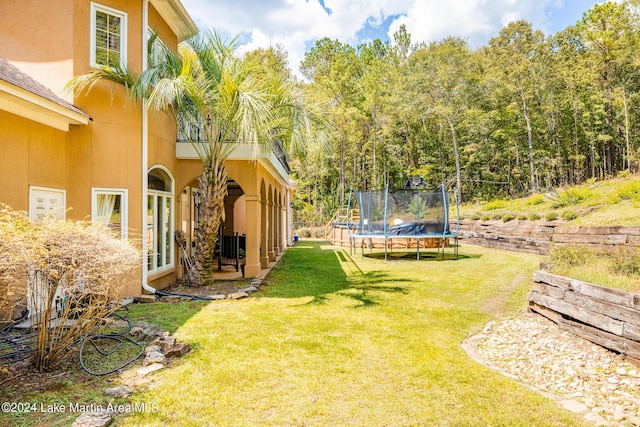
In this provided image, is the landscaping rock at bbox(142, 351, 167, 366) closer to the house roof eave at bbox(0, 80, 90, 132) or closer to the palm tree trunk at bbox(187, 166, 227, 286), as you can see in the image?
the house roof eave at bbox(0, 80, 90, 132)

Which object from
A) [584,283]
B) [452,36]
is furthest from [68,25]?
[452,36]

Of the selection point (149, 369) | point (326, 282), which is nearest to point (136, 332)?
point (149, 369)

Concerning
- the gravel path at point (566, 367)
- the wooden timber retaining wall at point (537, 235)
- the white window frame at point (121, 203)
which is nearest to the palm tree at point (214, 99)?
the white window frame at point (121, 203)

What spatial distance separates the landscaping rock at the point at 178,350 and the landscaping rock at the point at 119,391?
85 cm

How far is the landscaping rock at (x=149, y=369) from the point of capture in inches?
151

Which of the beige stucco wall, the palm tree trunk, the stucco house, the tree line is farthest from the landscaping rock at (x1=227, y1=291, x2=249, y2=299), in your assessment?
the tree line

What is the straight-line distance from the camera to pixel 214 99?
757 cm

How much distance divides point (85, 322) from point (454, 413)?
152 inches

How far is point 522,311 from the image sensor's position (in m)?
6.43

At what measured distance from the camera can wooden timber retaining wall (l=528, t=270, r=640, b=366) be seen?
4.09 m

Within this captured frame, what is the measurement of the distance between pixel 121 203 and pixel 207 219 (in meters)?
1.73

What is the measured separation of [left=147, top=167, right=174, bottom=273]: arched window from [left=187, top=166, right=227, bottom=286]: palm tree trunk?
2.70 ft

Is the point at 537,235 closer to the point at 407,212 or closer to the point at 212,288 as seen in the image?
the point at 407,212

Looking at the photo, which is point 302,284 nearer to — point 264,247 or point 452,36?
point 264,247
